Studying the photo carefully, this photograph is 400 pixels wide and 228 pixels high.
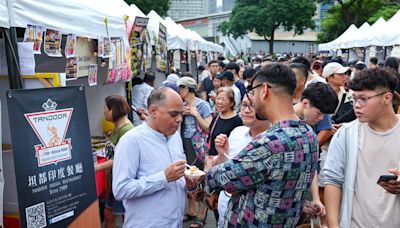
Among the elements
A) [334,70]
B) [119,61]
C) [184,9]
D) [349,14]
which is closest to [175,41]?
[119,61]

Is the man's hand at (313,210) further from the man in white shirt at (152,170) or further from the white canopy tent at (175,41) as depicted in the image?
the white canopy tent at (175,41)

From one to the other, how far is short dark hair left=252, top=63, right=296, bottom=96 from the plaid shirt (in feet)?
0.62

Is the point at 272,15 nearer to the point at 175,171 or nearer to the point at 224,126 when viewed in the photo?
the point at 224,126

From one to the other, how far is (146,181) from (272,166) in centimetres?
116

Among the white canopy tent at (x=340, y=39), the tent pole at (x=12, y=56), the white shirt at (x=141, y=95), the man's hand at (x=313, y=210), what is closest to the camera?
the man's hand at (x=313, y=210)

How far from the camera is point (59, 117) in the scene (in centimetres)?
395

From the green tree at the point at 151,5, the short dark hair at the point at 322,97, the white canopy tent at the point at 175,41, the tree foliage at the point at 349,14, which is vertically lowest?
the short dark hair at the point at 322,97

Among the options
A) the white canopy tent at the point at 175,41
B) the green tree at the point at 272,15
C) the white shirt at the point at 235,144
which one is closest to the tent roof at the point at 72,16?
the white shirt at the point at 235,144

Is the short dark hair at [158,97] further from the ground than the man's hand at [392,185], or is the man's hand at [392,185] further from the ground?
the short dark hair at [158,97]

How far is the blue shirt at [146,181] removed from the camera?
3.04 metres

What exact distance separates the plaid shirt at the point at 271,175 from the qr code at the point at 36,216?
6.25 ft

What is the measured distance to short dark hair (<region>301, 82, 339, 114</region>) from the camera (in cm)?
402

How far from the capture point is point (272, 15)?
53.9 metres

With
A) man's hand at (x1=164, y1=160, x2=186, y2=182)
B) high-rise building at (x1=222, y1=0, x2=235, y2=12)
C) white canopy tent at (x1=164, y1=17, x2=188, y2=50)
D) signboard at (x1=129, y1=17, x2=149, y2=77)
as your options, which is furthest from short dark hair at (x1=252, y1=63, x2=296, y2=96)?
high-rise building at (x1=222, y1=0, x2=235, y2=12)
